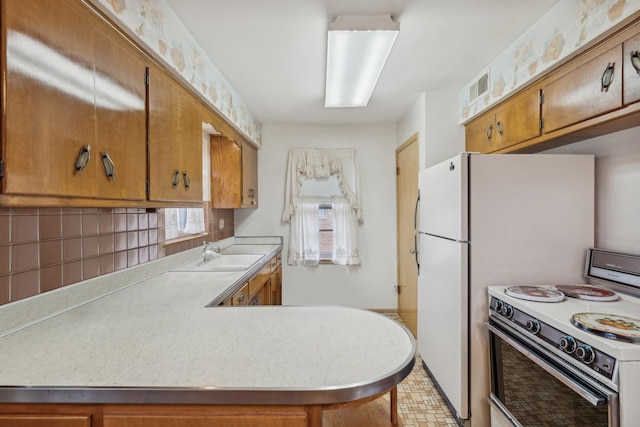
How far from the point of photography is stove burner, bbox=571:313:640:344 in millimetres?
1110

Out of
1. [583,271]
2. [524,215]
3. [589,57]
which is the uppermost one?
[589,57]

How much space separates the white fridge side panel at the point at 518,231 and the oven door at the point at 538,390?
0.12 meters

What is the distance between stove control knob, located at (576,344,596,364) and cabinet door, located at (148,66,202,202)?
1.86m

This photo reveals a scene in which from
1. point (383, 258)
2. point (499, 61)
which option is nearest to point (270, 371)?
point (499, 61)

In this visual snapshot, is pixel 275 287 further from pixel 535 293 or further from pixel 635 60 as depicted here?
pixel 635 60

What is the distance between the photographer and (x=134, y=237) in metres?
1.81

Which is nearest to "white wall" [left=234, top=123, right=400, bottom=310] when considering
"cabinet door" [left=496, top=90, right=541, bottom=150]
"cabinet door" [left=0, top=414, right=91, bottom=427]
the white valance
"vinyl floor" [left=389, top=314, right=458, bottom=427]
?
the white valance

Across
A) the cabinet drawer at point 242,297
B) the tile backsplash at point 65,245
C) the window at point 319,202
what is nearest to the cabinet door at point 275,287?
the window at point 319,202

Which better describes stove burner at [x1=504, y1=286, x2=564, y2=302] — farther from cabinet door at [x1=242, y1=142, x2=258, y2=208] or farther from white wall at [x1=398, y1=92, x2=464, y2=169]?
cabinet door at [x1=242, y1=142, x2=258, y2=208]

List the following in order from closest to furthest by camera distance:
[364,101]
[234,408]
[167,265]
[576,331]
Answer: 1. [234,408]
2. [576,331]
3. [167,265]
4. [364,101]

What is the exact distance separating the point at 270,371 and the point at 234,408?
0.12 meters

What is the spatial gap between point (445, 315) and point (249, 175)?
2380 mm

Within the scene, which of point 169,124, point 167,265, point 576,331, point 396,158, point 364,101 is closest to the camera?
point 576,331

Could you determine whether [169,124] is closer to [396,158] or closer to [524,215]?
[524,215]
